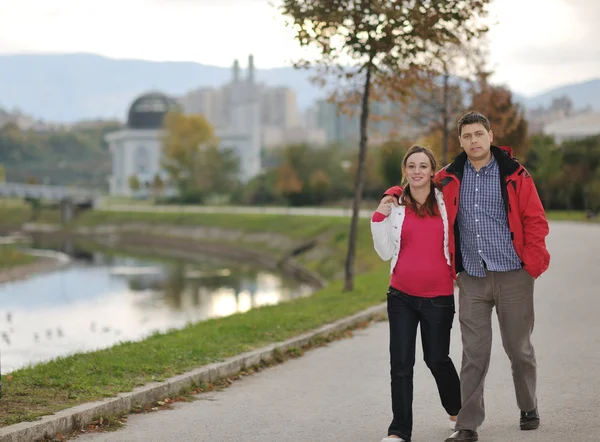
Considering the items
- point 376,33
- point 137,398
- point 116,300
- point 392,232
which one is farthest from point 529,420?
point 116,300

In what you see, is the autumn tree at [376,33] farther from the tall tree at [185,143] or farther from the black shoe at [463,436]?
the tall tree at [185,143]

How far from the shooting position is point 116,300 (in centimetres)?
3306

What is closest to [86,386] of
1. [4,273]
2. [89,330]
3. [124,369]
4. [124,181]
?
[124,369]

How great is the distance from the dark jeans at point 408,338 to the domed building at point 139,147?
12241cm

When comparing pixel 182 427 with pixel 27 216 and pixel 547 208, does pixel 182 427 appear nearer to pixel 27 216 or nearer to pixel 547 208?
pixel 547 208

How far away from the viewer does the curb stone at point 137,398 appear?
23.1ft

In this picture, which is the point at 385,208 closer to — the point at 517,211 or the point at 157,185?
the point at 517,211

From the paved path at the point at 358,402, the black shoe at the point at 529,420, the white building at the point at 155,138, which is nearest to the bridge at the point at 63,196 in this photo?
the white building at the point at 155,138

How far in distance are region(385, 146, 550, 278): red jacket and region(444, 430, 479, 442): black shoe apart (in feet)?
3.56

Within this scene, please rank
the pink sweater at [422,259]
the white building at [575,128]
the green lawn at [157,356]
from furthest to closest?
the white building at [575,128] → the green lawn at [157,356] → the pink sweater at [422,259]

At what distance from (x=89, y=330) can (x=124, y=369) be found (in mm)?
15230

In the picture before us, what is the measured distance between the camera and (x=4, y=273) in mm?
44000

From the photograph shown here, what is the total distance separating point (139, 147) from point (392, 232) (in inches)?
5114

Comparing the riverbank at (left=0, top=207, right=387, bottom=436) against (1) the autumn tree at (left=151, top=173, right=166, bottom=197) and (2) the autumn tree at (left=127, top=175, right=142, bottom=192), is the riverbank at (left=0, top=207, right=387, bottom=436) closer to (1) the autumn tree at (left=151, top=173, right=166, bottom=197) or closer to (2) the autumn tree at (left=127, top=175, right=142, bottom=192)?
(1) the autumn tree at (left=151, top=173, right=166, bottom=197)
